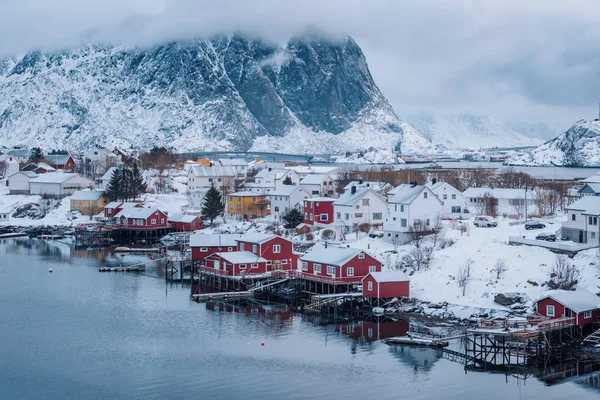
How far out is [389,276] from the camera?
4259 cm

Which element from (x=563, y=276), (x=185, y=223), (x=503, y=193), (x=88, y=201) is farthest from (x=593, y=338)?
(x=88, y=201)

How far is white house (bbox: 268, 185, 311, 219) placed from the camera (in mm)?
72250

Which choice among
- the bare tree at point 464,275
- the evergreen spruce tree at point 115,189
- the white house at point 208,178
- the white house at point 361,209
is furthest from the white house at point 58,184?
the bare tree at point 464,275

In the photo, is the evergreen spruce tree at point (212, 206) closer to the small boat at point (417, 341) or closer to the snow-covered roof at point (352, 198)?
the snow-covered roof at point (352, 198)

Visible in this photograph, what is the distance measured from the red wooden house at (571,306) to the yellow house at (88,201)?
5788cm

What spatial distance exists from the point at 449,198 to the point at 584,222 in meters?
A: 18.2

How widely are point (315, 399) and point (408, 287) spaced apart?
14879mm

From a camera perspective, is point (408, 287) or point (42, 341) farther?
point (408, 287)

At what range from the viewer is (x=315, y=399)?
2884cm

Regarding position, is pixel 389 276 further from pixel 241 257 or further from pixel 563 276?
pixel 241 257

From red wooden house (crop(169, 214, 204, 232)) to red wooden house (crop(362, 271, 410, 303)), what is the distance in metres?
32.6

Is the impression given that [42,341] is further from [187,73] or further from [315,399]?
[187,73]

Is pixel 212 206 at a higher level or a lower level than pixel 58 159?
lower

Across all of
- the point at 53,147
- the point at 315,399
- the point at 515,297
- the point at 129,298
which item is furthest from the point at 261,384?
the point at 53,147
